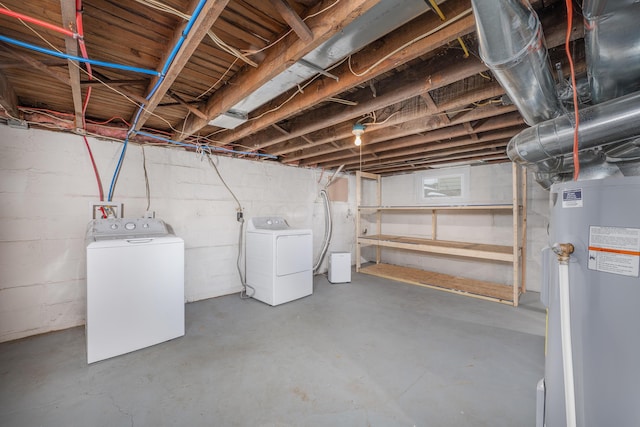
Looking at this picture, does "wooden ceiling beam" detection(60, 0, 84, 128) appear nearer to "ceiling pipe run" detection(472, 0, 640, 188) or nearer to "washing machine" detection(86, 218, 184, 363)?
"washing machine" detection(86, 218, 184, 363)

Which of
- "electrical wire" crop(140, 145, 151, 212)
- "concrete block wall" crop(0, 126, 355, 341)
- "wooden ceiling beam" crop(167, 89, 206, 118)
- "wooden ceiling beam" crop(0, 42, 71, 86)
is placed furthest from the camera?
"electrical wire" crop(140, 145, 151, 212)

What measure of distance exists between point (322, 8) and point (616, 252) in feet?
4.68

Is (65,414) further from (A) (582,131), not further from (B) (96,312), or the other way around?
(A) (582,131)

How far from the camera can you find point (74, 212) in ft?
8.40

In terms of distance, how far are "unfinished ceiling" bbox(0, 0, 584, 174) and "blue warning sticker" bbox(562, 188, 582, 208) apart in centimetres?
79

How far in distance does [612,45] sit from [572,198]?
1.88 feet

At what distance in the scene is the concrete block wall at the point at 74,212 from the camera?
2.31m

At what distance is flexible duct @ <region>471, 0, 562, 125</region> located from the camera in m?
0.82

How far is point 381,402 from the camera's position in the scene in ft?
5.27

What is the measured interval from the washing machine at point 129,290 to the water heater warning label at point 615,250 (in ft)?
8.87

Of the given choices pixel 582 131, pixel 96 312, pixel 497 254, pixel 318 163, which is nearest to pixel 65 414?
pixel 96 312

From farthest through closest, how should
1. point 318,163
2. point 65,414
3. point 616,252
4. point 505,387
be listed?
point 318,163
point 505,387
point 65,414
point 616,252

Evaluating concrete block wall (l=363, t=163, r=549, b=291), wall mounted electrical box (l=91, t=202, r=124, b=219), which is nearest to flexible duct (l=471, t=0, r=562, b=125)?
concrete block wall (l=363, t=163, r=549, b=291)

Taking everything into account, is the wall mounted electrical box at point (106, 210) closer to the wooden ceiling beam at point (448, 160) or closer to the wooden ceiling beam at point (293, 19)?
the wooden ceiling beam at point (293, 19)
